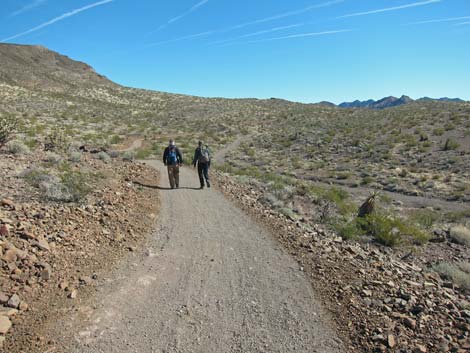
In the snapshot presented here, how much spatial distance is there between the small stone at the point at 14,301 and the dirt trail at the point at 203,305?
0.66m

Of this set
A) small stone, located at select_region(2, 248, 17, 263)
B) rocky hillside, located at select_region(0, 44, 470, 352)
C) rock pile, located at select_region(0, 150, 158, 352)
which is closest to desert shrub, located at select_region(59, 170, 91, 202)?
rocky hillside, located at select_region(0, 44, 470, 352)

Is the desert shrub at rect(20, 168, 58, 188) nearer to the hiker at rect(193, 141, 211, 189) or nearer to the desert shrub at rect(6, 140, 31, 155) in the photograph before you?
the desert shrub at rect(6, 140, 31, 155)

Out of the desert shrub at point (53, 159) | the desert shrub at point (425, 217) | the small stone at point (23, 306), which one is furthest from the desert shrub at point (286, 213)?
the desert shrub at point (53, 159)

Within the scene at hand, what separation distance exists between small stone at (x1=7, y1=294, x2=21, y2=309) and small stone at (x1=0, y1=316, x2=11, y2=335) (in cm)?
28

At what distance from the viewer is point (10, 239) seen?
18.4ft

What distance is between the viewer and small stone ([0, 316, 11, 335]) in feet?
13.0

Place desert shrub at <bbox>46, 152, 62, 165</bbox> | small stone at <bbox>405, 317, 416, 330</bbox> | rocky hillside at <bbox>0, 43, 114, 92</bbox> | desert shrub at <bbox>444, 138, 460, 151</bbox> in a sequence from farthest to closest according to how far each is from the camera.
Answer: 1. rocky hillside at <bbox>0, 43, 114, 92</bbox>
2. desert shrub at <bbox>444, 138, 460, 151</bbox>
3. desert shrub at <bbox>46, 152, 62, 165</bbox>
4. small stone at <bbox>405, 317, 416, 330</bbox>

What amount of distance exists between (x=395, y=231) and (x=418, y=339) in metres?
7.33

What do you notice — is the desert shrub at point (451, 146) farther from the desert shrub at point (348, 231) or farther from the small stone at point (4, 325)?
the small stone at point (4, 325)

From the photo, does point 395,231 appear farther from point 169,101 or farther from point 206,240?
point 169,101

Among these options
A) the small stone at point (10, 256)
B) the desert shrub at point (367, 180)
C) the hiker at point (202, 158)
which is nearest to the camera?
the small stone at point (10, 256)

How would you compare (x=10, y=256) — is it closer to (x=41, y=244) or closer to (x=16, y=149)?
(x=41, y=244)

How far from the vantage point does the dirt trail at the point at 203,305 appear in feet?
13.7

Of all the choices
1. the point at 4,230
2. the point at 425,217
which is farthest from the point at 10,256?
the point at 425,217
